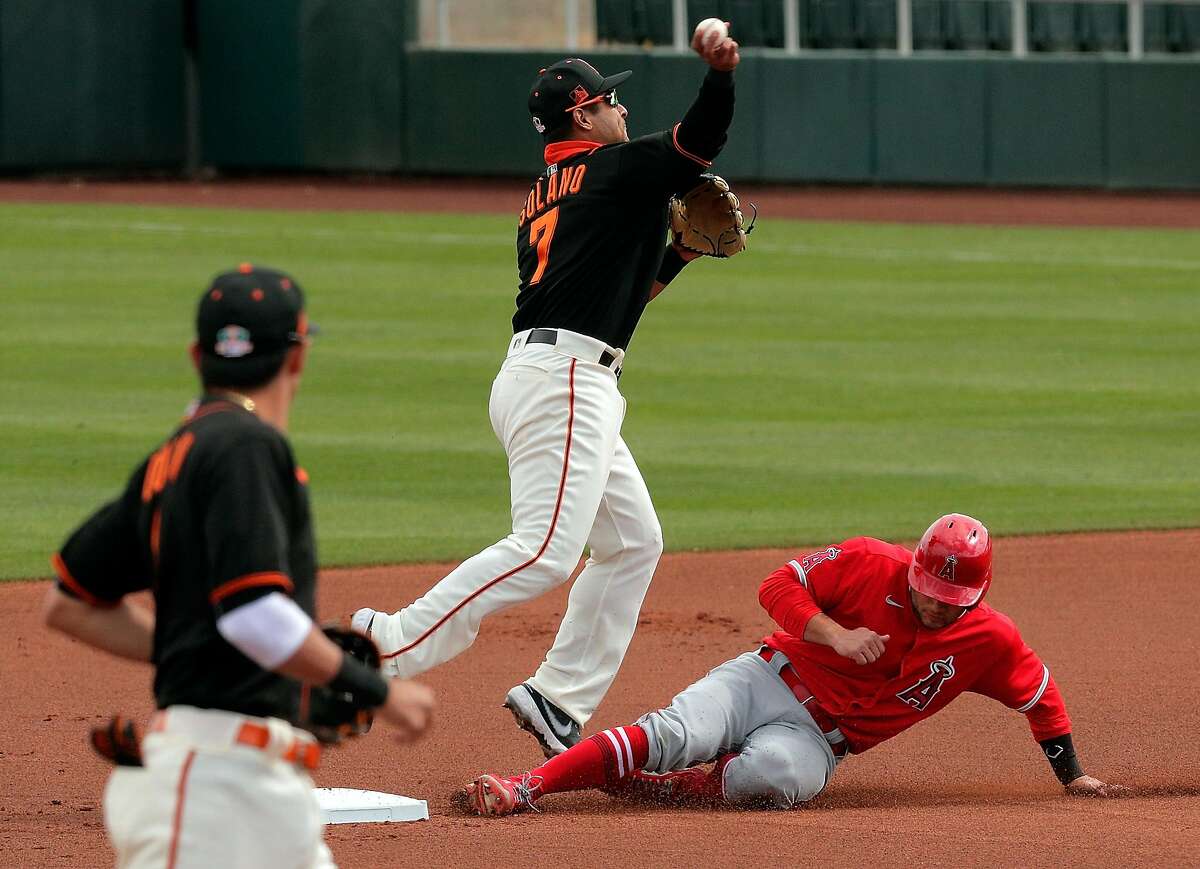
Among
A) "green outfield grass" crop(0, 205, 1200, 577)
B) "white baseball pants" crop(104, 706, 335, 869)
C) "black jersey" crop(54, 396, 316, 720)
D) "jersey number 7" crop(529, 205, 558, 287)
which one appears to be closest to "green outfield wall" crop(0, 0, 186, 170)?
"green outfield grass" crop(0, 205, 1200, 577)

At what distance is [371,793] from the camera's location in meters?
5.30

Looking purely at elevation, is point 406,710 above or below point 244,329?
below

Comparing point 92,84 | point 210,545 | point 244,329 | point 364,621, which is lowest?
point 364,621

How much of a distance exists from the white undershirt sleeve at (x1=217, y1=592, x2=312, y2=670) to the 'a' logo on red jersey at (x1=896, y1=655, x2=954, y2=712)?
2.68 metres

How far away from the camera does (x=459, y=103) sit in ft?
96.9

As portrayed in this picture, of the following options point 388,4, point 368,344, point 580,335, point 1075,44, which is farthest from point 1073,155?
point 580,335

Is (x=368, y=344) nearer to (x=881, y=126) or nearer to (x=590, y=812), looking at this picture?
(x=590, y=812)

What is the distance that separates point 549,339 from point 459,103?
24.5 m

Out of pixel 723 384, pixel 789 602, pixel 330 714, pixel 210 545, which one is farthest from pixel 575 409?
pixel 723 384

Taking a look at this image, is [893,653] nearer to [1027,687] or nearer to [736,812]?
[1027,687]

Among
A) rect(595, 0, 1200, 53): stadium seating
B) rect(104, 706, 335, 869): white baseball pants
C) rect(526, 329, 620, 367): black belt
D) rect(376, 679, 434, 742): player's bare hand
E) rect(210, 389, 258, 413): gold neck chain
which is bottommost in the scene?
rect(104, 706, 335, 869): white baseball pants

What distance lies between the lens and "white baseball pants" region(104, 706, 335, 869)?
3152 mm

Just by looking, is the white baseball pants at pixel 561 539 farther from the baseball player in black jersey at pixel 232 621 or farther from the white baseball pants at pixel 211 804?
the white baseball pants at pixel 211 804

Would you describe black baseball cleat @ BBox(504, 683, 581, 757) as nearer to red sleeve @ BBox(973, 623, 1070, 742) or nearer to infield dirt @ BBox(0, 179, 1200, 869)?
infield dirt @ BBox(0, 179, 1200, 869)
